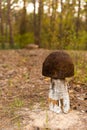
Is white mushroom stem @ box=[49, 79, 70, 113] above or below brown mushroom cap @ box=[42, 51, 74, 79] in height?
below

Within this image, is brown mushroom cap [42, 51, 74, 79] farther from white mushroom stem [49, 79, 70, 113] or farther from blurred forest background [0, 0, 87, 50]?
blurred forest background [0, 0, 87, 50]

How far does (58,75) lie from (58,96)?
49 centimetres

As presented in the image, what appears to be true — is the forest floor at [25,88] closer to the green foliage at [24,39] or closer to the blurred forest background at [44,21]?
the blurred forest background at [44,21]

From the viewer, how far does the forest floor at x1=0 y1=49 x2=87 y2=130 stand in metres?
6.61

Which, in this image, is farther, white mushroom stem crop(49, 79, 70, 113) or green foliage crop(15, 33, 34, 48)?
green foliage crop(15, 33, 34, 48)

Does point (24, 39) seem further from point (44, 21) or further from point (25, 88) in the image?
point (25, 88)

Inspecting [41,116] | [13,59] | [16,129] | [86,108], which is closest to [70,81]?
[86,108]

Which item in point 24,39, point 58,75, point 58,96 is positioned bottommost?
point 24,39

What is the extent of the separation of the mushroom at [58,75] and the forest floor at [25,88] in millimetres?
354

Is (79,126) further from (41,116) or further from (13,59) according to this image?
(13,59)

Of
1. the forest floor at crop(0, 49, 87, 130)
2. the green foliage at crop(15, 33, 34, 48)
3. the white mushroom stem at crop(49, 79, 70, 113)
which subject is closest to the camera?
the white mushroom stem at crop(49, 79, 70, 113)

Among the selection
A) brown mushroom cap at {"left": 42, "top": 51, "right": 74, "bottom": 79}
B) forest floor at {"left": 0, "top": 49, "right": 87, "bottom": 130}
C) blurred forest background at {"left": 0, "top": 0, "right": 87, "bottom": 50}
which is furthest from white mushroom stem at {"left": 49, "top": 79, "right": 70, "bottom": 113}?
blurred forest background at {"left": 0, "top": 0, "right": 87, "bottom": 50}

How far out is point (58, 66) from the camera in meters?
6.07

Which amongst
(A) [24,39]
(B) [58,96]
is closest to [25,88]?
(B) [58,96]
